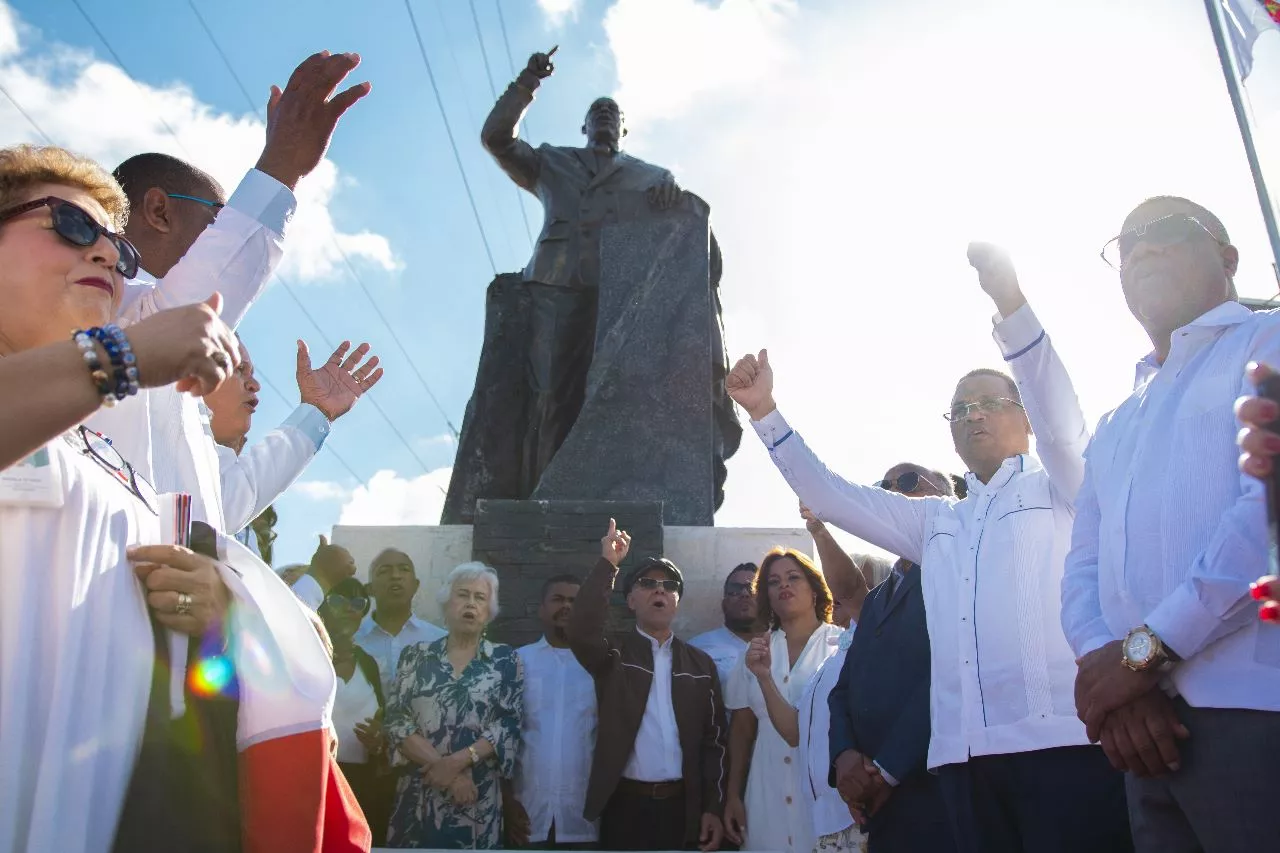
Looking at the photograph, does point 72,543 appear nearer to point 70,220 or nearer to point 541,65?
point 70,220

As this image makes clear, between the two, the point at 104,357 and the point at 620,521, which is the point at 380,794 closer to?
the point at 620,521

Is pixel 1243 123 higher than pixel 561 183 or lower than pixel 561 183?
lower

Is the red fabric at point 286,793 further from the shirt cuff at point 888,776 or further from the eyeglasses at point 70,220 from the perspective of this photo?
the shirt cuff at point 888,776

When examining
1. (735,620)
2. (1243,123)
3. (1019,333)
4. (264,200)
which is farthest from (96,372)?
(1243,123)

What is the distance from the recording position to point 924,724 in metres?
2.97

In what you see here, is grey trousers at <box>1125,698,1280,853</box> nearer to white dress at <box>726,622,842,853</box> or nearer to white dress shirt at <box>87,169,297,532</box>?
white dress shirt at <box>87,169,297,532</box>

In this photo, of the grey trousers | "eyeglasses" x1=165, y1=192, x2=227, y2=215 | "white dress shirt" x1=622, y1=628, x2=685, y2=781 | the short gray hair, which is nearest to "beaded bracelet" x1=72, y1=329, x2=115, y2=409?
"eyeglasses" x1=165, y1=192, x2=227, y2=215

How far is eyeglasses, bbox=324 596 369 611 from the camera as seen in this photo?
4.81m

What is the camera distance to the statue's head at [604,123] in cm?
850

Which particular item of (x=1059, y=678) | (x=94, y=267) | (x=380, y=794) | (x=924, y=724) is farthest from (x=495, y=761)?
(x=94, y=267)

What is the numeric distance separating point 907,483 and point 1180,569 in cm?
222

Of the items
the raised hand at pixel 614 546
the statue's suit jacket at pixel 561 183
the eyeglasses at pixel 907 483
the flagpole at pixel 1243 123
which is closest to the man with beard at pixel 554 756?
the raised hand at pixel 614 546

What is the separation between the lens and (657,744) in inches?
167

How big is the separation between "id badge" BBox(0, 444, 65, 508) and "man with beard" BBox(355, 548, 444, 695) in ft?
12.7
